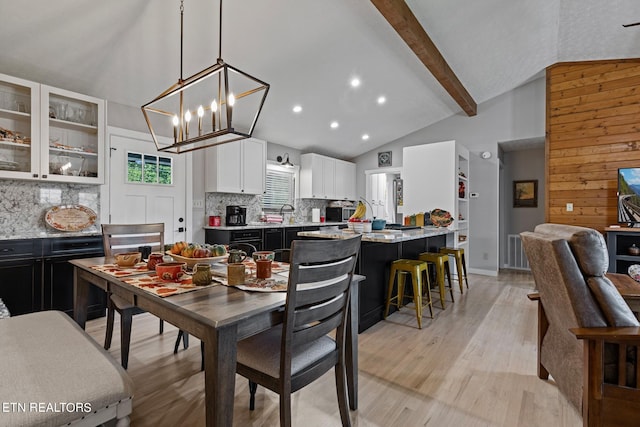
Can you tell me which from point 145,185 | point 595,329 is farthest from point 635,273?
point 145,185

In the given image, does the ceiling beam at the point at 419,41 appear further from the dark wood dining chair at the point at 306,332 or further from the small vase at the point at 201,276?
the small vase at the point at 201,276

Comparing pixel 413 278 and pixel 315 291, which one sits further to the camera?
pixel 413 278

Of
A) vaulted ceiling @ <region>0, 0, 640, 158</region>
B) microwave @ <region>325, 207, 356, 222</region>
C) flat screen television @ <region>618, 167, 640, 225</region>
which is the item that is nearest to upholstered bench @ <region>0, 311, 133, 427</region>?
vaulted ceiling @ <region>0, 0, 640, 158</region>

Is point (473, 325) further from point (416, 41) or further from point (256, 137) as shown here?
point (256, 137)

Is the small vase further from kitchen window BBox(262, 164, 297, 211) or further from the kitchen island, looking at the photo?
kitchen window BBox(262, 164, 297, 211)

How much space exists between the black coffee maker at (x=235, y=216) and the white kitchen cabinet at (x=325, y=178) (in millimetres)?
1738

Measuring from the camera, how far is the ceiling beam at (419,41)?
2975 millimetres

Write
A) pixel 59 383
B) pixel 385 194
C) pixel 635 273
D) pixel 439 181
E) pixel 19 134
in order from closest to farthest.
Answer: pixel 59 383 < pixel 635 273 < pixel 19 134 < pixel 439 181 < pixel 385 194

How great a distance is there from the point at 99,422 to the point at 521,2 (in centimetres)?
487

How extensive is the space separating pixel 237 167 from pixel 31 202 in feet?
7.97

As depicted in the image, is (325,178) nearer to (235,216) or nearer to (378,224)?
(235,216)

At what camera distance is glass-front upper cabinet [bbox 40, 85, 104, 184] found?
10.2ft

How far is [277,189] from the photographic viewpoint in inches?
238

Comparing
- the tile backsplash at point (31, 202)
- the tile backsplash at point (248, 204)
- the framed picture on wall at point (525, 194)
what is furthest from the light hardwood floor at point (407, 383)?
the framed picture on wall at point (525, 194)
